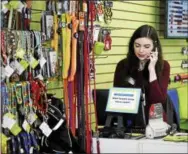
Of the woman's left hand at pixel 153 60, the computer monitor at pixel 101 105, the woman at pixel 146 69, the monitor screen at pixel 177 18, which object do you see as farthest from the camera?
the monitor screen at pixel 177 18

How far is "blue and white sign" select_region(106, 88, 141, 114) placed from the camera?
176 cm

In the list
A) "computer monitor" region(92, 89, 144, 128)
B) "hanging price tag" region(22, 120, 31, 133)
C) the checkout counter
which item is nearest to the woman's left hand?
"computer monitor" region(92, 89, 144, 128)

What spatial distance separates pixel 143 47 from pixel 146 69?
0.14 m

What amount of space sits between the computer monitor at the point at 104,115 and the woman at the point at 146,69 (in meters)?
0.11

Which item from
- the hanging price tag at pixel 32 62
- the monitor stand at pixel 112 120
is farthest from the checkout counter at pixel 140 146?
the hanging price tag at pixel 32 62

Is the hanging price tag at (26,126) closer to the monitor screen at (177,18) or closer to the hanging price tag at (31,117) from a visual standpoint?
the hanging price tag at (31,117)

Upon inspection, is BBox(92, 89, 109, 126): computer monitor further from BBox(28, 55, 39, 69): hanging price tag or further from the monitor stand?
BBox(28, 55, 39, 69): hanging price tag

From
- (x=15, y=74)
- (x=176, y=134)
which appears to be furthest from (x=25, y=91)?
(x=176, y=134)

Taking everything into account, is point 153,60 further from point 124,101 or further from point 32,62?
point 32,62

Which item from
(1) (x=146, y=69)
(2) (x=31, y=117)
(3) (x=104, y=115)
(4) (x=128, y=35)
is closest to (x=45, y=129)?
(2) (x=31, y=117)

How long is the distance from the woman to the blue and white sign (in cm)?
24

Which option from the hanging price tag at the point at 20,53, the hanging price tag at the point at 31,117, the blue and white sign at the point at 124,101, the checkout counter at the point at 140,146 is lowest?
the checkout counter at the point at 140,146

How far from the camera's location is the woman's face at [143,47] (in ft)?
7.52

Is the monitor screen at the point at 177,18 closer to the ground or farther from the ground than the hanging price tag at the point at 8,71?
farther from the ground
